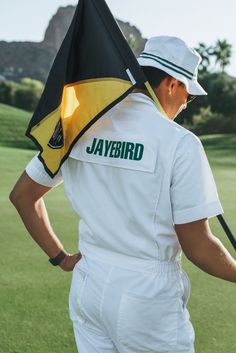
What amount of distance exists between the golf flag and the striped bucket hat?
118 millimetres

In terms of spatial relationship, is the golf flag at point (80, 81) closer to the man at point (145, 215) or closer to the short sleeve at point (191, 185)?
the man at point (145, 215)

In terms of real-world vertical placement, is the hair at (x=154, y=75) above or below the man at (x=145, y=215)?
above

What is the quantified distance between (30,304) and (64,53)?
254 centimetres

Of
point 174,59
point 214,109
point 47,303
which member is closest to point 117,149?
point 174,59

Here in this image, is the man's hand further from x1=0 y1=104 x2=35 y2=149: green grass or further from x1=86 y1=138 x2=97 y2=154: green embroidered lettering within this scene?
x1=0 y1=104 x2=35 y2=149: green grass

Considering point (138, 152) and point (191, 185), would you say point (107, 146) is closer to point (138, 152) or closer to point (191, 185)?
point (138, 152)

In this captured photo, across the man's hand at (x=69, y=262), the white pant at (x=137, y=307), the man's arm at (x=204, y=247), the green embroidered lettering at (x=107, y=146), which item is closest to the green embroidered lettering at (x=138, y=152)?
the green embroidered lettering at (x=107, y=146)

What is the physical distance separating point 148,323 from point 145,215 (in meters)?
0.34

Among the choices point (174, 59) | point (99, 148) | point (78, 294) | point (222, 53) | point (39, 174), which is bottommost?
point (222, 53)

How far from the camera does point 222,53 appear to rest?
63.5 m

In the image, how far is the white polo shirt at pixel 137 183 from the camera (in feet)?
5.59

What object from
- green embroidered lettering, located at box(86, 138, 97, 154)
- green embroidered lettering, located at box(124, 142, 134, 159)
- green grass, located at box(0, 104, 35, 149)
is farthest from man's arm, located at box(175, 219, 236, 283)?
green grass, located at box(0, 104, 35, 149)

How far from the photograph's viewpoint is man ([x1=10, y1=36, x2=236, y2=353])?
5.65 feet

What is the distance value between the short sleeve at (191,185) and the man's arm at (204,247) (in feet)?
0.14
